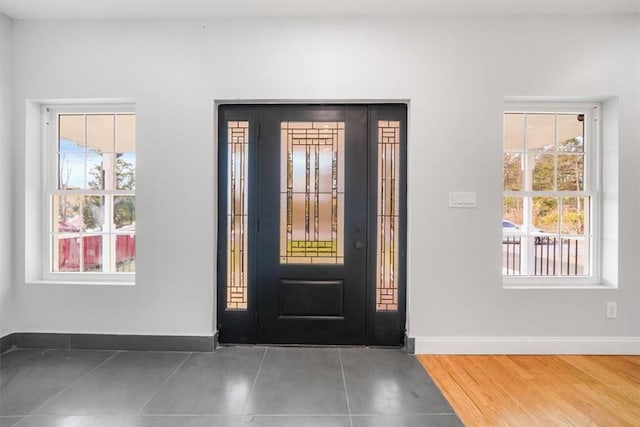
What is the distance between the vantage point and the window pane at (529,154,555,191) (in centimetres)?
299

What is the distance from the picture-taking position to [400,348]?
2.88m

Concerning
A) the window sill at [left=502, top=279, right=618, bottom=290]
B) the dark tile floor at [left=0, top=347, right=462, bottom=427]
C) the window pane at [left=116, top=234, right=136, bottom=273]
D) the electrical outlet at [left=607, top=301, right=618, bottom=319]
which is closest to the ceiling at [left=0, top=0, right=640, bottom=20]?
the window pane at [left=116, top=234, right=136, bottom=273]

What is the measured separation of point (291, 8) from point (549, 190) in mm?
2817

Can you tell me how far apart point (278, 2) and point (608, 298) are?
148 inches

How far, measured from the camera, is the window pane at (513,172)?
299 centimetres

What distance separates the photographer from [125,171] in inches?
120

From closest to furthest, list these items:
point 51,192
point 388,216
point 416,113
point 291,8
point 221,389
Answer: point 221,389 → point 291,8 → point 416,113 → point 388,216 → point 51,192

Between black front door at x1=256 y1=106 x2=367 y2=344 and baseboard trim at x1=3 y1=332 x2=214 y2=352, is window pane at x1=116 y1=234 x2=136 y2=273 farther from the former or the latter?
black front door at x1=256 y1=106 x2=367 y2=344

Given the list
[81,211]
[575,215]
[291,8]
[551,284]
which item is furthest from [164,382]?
[575,215]

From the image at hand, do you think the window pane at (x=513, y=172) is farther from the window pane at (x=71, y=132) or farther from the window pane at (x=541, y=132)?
the window pane at (x=71, y=132)

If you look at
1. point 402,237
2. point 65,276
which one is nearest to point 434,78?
point 402,237

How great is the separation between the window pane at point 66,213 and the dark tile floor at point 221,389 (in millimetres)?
1101

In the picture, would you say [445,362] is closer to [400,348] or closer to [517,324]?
[400,348]

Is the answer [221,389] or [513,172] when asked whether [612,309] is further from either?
[221,389]
